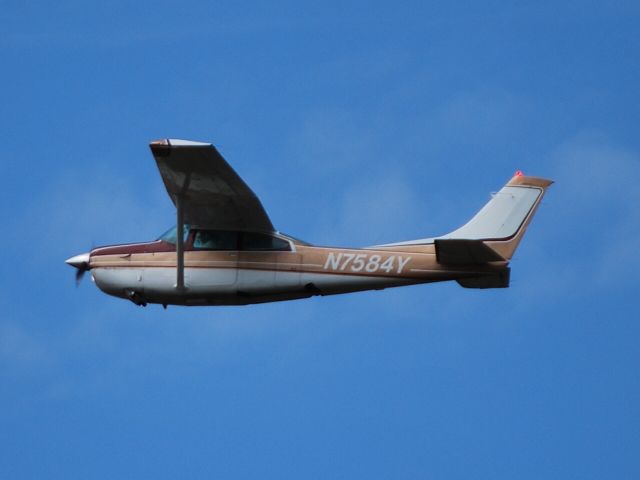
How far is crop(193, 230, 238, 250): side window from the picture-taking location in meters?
26.3

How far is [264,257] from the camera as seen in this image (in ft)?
85.7

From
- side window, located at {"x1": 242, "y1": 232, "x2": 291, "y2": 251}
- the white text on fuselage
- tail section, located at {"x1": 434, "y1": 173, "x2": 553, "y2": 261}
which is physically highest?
tail section, located at {"x1": 434, "y1": 173, "x2": 553, "y2": 261}

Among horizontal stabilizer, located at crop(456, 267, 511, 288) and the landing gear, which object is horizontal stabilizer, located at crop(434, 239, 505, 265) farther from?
the landing gear

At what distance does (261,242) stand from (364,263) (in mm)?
2088

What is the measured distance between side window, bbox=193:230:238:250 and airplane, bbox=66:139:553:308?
0.02 metres

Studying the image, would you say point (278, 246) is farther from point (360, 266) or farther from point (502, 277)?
point (502, 277)

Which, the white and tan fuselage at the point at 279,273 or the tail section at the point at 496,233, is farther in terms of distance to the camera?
the white and tan fuselage at the point at 279,273

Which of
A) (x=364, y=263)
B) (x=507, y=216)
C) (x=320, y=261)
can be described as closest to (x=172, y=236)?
(x=320, y=261)

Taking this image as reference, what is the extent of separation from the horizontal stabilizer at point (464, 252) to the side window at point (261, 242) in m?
3.05

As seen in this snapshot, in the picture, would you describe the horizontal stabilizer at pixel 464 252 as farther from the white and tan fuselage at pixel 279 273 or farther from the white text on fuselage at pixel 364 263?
the white text on fuselage at pixel 364 263

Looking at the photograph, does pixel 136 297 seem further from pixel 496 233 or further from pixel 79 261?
pixel 496 233

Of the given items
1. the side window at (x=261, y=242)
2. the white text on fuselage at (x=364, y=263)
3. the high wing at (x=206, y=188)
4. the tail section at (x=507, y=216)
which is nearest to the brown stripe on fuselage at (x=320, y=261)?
the white text on fuselage at (x=364, y=263)

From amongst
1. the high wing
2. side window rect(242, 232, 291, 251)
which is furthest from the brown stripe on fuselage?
the high wing

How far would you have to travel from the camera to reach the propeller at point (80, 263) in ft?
89.0
